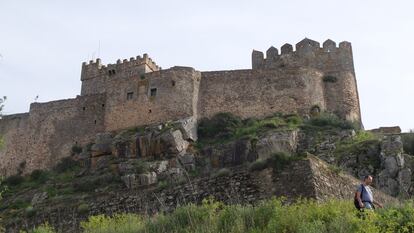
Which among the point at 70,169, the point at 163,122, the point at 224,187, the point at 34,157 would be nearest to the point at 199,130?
the point at 163,122

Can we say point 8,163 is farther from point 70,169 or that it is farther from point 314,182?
point 314,182

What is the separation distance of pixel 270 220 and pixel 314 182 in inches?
117

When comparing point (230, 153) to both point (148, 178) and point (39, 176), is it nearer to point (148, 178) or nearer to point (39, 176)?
point (148, 178)

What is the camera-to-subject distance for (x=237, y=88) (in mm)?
36844

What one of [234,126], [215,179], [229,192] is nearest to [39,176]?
[234,126]

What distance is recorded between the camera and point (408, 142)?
97.2 ft

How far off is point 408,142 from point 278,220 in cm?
1983

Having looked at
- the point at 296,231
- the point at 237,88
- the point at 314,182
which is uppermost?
the point at 237,88

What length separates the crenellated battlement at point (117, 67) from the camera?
45.9 meters

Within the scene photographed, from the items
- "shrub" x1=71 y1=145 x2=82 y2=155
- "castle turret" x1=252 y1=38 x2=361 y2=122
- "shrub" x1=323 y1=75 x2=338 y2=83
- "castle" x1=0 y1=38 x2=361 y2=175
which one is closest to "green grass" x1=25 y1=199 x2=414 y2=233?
"castle" x1=0 y1=38 x2=361 y2=175

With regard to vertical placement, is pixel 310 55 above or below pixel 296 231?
above

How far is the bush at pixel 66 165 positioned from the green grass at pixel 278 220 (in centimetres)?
2430

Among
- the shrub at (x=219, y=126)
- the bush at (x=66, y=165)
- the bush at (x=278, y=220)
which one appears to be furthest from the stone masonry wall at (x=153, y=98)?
the bush at (x=278, y=220)

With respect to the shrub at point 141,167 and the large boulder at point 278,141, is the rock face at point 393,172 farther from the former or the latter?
the shrub at point 141,167
